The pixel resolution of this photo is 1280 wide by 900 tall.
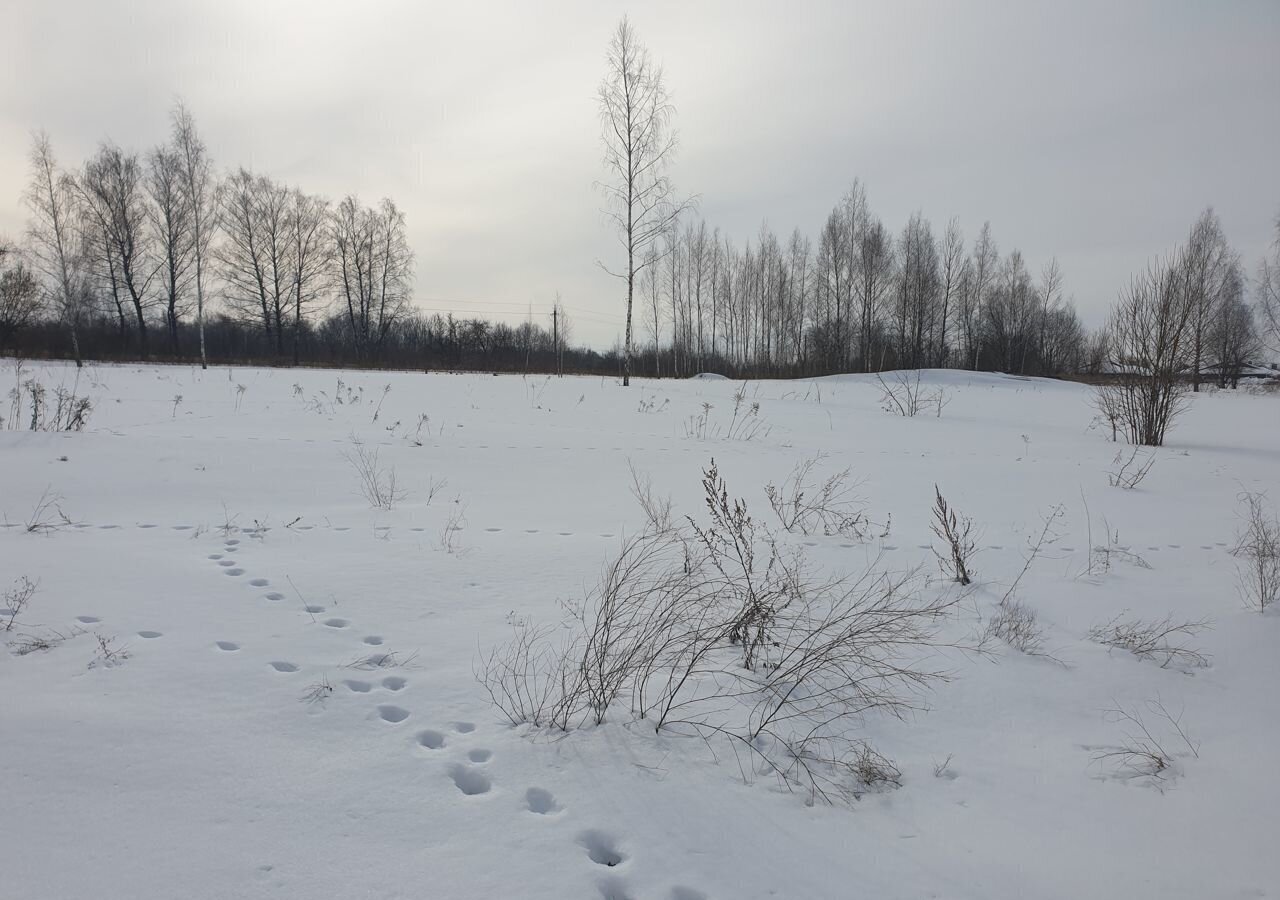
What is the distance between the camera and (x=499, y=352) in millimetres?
42219

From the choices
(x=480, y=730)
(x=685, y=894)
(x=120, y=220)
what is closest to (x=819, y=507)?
(x=480, y=730)

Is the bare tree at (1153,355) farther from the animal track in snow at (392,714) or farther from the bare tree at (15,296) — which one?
the bare tree at (15,296)

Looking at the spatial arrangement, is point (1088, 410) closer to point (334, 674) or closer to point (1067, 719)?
point (1067, 719)

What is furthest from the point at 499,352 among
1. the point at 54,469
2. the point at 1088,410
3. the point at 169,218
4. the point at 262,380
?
the point at 54,469

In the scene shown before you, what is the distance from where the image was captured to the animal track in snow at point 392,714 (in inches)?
93.1

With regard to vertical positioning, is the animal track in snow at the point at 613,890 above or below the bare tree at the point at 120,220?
below

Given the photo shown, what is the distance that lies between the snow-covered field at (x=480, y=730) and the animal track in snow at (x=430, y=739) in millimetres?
16

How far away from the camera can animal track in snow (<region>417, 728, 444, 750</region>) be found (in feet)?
7.32

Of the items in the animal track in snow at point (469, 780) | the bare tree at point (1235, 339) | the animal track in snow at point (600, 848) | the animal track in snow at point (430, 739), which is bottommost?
the animal track in snow at point (600, 848)

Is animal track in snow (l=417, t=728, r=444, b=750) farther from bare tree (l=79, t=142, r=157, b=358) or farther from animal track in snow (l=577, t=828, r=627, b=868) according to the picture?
bare tree (l=79, t=142, r=157, b=358)

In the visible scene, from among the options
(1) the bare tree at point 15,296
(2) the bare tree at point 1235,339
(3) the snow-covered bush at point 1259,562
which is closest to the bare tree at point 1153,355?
(3) the snow-covered bush at point 1259,562

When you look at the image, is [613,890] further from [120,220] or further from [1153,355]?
[120,220]

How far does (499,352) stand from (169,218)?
→ 64.5ft

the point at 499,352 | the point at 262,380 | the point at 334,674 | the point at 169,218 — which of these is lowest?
the point at 334,674
